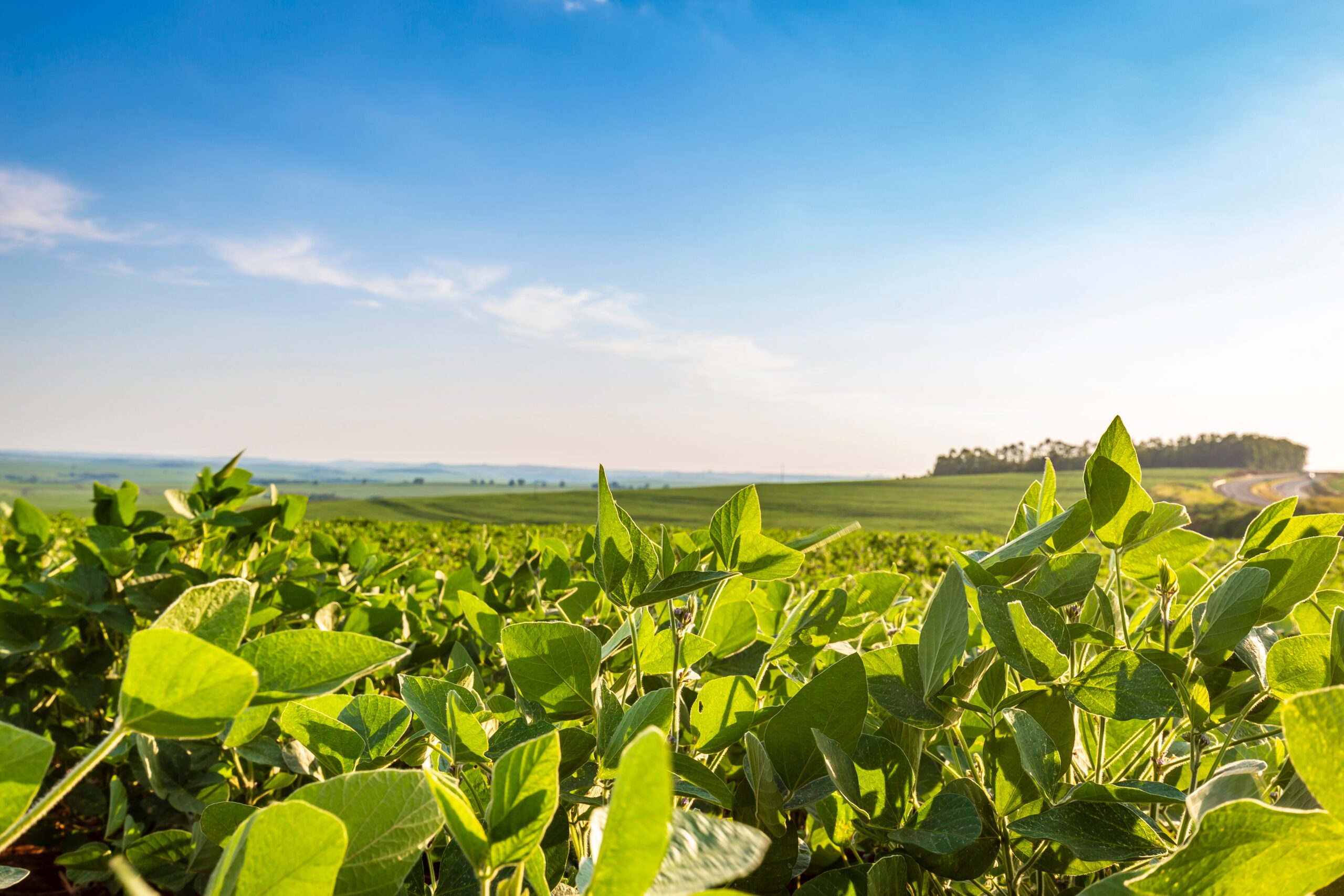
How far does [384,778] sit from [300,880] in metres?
0.05

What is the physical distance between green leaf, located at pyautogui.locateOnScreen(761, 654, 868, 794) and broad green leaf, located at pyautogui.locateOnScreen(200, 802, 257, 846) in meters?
0.35

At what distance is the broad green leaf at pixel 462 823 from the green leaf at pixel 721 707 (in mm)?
228

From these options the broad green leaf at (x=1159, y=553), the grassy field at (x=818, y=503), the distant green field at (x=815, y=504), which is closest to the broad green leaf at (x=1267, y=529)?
the broad green leaf at (x=1159, y=553)

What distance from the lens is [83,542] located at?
4.38 feet

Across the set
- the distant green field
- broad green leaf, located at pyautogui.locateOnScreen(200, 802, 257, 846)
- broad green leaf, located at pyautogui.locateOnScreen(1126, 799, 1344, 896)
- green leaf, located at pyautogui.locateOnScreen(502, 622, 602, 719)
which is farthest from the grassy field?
broad green leaf, located at pyautogui.locateOnScreen(1126, 799, 1344, 896)

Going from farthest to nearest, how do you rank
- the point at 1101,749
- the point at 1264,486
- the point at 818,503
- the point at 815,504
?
1. the point at 1264,486
2. the point at 818,503
3. the point at 815,504
4. the point at 1101,749

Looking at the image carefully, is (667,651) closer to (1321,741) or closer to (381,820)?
(381,820)

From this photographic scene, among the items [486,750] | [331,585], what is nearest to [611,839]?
[486,750]

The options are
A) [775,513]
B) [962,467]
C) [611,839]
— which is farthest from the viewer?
[962,467]

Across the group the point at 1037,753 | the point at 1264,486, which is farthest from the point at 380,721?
the point at 1264,486

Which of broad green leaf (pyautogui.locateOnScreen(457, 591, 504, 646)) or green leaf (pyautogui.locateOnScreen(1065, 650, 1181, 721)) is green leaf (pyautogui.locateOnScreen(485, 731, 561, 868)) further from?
broad green leaf (pyautogui.locateOnScreen(457, 591, 504, 646))

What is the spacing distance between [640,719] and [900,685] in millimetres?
190

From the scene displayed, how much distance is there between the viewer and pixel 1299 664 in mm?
458

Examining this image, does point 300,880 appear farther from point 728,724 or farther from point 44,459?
point 44,459
